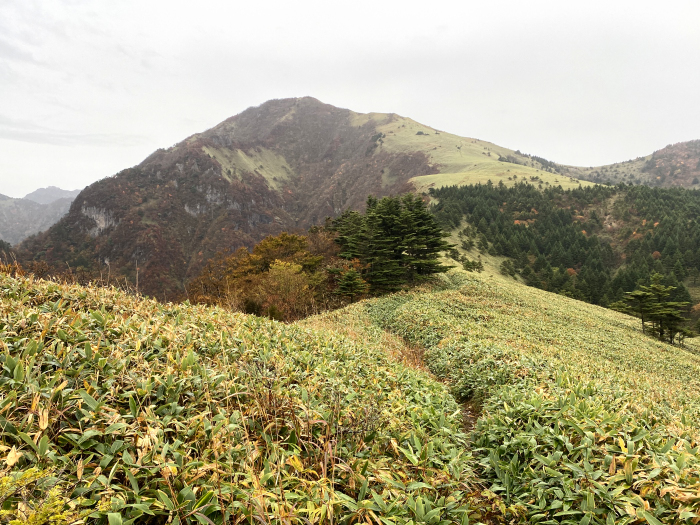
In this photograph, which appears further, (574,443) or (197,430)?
(574,443)

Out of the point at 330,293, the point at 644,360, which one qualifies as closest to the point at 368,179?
the point at 330,293

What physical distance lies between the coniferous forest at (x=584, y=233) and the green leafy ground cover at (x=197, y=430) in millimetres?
68091

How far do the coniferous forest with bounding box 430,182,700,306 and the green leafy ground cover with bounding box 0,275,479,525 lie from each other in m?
68.1

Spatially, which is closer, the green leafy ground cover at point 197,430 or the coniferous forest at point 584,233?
the green leafy ground cover at point 197,430

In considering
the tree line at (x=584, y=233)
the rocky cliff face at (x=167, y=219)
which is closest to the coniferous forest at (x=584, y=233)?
the tree line at (x=584, y=233)

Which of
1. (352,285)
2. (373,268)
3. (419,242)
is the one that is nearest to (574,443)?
(352,285)

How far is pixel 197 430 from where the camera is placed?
3123mm

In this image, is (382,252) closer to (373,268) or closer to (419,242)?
(373,268)

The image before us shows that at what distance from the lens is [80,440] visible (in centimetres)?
257

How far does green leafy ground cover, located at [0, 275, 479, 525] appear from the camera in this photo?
2361 millimetres

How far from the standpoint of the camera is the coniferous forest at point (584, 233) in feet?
212

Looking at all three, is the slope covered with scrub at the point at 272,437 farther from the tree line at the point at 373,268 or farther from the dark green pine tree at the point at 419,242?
the dark green pine tree at the point at 419,242

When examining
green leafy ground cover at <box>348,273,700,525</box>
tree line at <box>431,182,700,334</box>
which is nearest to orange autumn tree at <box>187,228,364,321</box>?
green leafy ground cover at <box>348,273,700,525</box>

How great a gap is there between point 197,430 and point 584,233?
10948 centimetres
